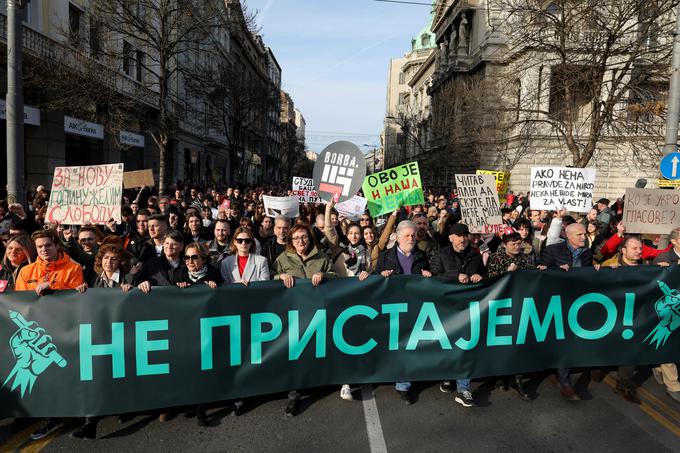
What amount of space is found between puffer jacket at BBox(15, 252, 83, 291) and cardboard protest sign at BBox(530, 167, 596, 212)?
7.08 meters

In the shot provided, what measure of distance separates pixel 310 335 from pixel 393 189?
369cm

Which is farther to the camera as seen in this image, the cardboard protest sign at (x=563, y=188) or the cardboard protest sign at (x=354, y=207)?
the cardboard protest sign at (x=563, y=188)

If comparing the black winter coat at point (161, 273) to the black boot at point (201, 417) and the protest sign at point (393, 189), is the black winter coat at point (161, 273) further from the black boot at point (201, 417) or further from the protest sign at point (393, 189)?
the protest sign at point (393, 189)

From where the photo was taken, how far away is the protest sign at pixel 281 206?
8.01m

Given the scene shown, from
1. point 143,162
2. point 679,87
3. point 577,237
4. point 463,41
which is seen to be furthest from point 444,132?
point 577,237

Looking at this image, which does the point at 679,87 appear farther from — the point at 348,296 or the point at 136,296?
the point at 136,296

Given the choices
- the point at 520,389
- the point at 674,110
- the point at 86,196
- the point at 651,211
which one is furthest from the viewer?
the point at 674,110

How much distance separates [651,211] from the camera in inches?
258

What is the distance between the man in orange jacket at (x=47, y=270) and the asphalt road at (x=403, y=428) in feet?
3.81

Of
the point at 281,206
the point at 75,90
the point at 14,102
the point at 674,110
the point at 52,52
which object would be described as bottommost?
the point at 281,206

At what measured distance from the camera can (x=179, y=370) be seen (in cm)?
398

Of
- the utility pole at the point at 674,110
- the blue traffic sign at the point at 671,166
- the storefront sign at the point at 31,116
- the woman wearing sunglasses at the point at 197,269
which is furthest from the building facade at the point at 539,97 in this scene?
the storefront sign at the point at 31,116

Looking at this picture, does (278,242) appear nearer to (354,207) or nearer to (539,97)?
(354,207)

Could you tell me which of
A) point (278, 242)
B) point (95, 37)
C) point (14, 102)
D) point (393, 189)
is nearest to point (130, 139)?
point (95, 37)
